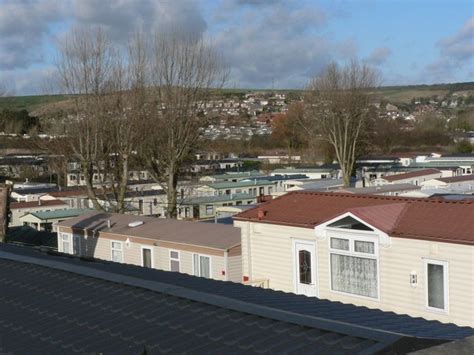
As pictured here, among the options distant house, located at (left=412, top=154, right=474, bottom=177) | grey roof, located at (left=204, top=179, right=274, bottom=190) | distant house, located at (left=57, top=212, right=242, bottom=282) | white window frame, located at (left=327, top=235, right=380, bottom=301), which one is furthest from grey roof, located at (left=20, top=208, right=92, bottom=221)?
distant house, located at (left=412, top=154, right=474, bottom=177)

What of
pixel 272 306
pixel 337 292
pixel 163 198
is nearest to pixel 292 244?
pixel 337 292

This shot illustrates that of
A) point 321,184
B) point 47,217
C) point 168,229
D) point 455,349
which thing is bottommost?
point 47,217

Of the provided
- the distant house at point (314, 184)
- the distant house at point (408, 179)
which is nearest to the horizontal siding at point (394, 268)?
the distant house at point (314, 184)

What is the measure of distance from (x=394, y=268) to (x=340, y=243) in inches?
47.1

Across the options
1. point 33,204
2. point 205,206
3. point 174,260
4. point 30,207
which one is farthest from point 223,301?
point 33,204

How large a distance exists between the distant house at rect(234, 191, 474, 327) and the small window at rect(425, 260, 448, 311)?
2cm

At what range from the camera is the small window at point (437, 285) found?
39.0 feet

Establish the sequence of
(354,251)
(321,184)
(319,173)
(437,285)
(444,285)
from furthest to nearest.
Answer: (319,173)
(321,184)
(354,251)
(437,285)
(444,285)

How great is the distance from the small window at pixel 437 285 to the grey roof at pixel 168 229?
6.00 m

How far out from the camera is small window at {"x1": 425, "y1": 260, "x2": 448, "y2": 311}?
39.0ft

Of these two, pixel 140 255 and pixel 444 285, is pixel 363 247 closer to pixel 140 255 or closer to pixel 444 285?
pixel 444 285

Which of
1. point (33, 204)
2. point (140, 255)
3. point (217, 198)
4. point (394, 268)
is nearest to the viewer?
point (394, 268)

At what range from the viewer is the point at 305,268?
14305 mm

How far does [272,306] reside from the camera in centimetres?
559
